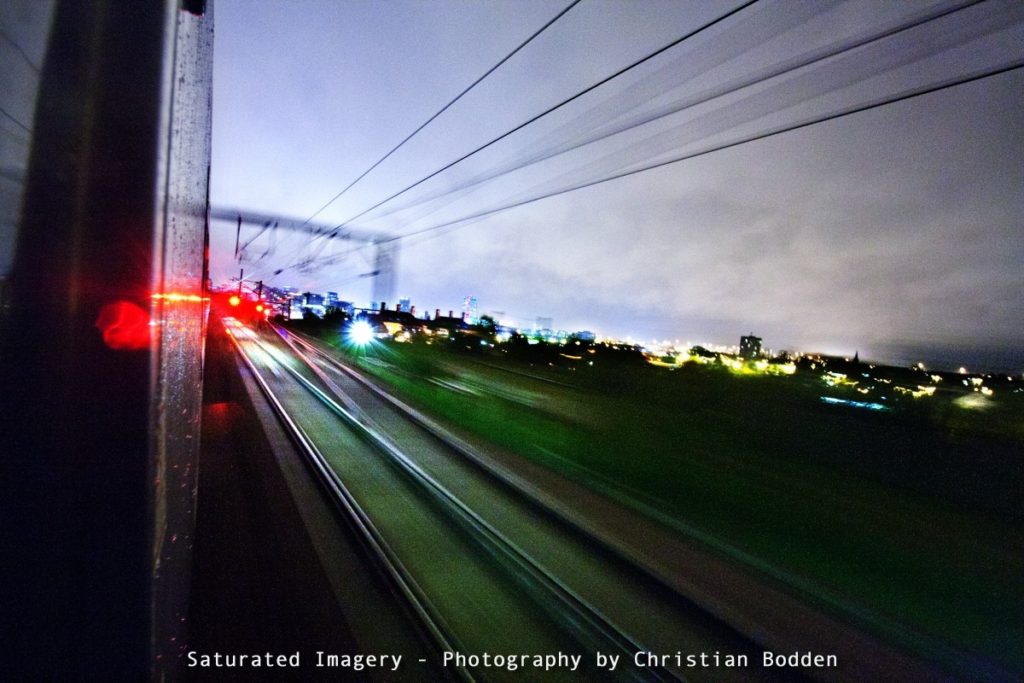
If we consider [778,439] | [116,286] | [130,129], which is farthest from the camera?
[778,439]

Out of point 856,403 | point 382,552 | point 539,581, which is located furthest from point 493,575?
point 856,403

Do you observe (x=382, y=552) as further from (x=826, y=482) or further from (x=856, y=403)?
(x=856, y=403)

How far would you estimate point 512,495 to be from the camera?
735 cm

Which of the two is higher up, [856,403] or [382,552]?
[856,403]

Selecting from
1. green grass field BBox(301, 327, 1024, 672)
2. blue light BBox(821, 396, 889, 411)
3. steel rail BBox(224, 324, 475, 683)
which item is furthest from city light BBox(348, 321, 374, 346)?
blue light BBox(821, 396, 889, 411)

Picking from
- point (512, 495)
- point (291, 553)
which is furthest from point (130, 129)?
point (512, 495)

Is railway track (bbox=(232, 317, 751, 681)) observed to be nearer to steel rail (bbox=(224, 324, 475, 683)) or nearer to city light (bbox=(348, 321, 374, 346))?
steel rail (bbox=(224, 324, 475, 683))

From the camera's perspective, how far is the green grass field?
512 centimetres

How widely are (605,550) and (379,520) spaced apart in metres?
2.61

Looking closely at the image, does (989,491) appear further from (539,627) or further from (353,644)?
(353,644)

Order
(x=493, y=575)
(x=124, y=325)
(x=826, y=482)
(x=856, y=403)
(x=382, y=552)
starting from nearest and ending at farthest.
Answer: (x=124, y=325) < (x=493, y=575) < (x=382, y=552) < (x=826, y=482) < (x=856, y=403)

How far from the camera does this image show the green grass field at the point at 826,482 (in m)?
5.12

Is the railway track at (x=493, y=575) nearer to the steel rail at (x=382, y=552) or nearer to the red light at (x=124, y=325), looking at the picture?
the steel rail at (x=382, y=552)

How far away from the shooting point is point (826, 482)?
363 inches
